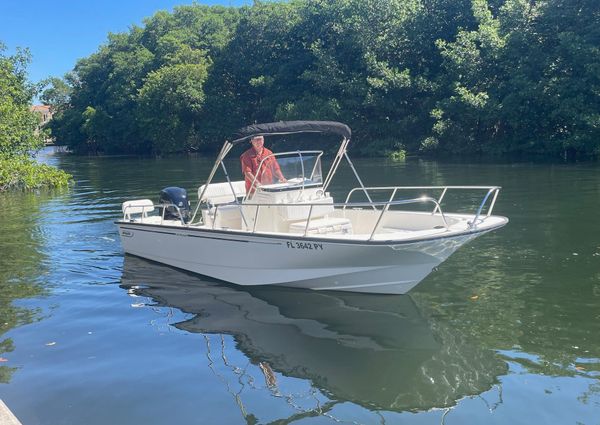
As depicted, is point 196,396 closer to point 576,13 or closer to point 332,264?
point 332,264

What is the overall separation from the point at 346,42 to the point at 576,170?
26.0 metres

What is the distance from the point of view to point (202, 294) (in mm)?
10281

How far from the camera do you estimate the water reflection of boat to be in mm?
6453

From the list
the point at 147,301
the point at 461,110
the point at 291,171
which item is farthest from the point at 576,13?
the point at 147,301

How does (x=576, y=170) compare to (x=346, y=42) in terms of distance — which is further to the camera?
(x=346, y=42)

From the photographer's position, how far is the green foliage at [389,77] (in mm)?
36125

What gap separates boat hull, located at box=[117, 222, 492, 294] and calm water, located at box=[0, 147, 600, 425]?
0.28 metres

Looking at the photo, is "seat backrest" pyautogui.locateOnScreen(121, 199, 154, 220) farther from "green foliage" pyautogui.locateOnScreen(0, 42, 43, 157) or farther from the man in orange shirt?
"green foliage" pyautogui.locateOnScreen(0, 42, 43, 157)

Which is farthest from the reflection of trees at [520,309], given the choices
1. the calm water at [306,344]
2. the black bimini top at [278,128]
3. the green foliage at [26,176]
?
the green foliage at [26,176]

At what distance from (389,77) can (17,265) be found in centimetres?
3749

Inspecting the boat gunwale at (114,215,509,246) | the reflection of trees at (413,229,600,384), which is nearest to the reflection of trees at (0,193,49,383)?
the boat gunwale at (114,215,509,246)

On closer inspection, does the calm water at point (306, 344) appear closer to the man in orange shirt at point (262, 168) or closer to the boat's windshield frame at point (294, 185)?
the boat's windshield frame at point (294, 185)

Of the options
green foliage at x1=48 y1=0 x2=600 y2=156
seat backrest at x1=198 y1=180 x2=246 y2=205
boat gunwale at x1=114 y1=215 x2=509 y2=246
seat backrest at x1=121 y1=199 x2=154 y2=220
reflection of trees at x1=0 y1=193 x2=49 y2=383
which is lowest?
reflection of trees at x1=0 y1=193 x2=49 y2=383

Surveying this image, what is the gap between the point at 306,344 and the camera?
7.80 meters
